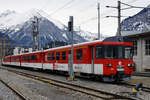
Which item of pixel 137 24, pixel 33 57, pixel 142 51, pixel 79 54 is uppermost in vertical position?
pixel 137 24

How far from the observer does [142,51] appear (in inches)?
963

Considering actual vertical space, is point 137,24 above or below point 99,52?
above

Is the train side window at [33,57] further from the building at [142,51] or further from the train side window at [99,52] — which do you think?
the train side window at [99,52]

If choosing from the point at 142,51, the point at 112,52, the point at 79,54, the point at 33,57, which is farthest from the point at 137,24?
the point at 112,52

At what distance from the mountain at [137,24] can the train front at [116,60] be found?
20.7m

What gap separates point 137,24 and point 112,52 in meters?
25.0

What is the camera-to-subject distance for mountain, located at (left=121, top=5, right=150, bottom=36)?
34700 mm

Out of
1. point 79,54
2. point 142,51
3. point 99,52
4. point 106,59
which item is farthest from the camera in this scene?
point 142,51

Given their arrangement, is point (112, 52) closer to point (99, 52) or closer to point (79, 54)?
point (99, 52)

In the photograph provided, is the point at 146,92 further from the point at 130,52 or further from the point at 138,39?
the point at 138,39

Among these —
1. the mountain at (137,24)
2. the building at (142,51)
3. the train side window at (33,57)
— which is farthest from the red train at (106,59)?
the mountain at (137,24)

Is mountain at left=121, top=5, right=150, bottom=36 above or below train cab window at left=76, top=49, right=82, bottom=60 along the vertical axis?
above

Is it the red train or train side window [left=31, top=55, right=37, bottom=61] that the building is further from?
train side window [left=31, top=55, right=37, bottom=61]

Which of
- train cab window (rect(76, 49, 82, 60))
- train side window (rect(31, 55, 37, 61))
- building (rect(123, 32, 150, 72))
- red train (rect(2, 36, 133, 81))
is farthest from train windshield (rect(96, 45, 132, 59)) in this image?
train side window (rect(31, 55, 37, 61))
